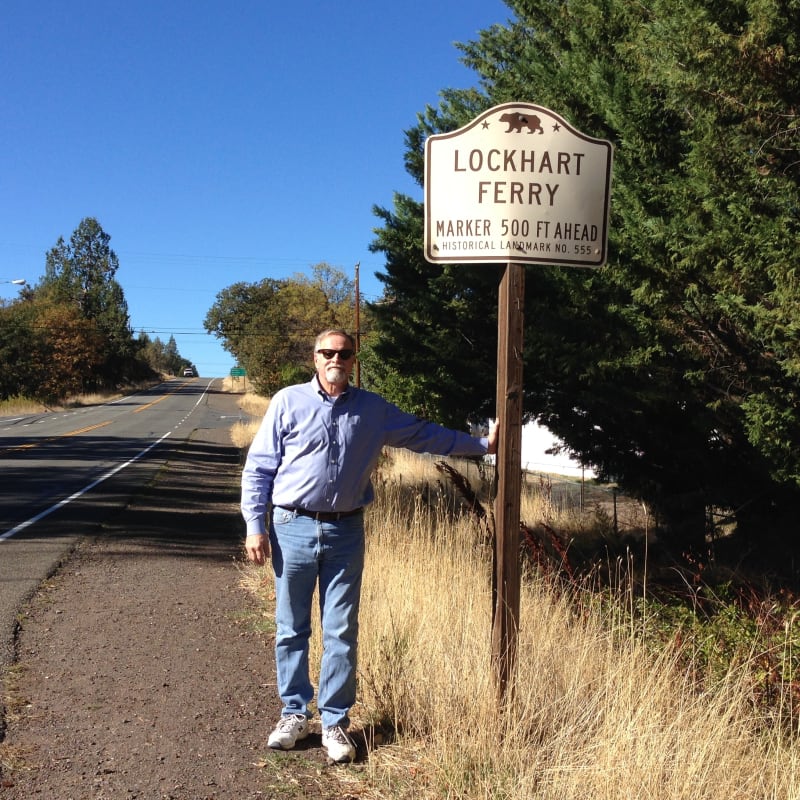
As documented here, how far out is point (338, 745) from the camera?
3629 mm

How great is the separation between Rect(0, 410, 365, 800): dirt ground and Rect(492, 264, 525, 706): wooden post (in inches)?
30.5

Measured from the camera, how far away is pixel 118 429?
3631 cm

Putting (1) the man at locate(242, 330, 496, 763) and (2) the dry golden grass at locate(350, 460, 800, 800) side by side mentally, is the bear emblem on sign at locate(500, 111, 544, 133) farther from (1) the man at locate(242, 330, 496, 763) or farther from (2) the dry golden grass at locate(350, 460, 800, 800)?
(2) the dry golden grass at locate(350, 460, 800, 800)

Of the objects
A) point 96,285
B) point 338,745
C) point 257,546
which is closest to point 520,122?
point 257,546

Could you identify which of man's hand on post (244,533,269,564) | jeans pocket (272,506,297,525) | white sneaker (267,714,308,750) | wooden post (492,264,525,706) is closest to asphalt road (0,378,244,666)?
white sneaker (267,714,308,750)

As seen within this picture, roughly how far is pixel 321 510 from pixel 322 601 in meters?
0.43

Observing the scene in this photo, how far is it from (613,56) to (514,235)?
4.53m

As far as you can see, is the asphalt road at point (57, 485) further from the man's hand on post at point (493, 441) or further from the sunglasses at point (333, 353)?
the man's hand on post at point (493, 441)

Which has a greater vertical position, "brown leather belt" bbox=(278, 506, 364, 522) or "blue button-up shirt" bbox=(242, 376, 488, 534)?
"blue button-up shirt" bbox=(242, 376, 488, 534)

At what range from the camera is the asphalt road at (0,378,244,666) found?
8188 millimetres

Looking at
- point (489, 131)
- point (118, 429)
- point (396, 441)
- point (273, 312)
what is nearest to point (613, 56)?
point (489, 131)

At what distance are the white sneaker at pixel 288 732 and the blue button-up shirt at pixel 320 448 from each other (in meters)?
0.82

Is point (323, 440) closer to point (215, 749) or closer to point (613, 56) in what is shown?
point (215, 749)

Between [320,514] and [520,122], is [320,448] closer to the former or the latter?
[320,514]
